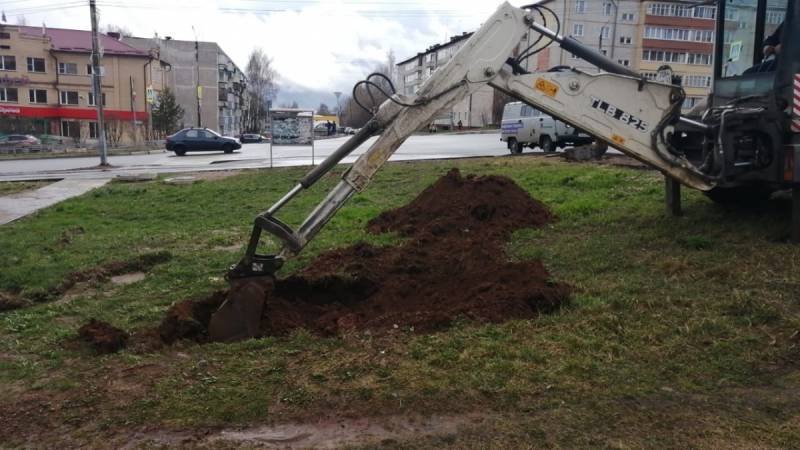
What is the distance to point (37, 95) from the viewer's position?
65250 mm

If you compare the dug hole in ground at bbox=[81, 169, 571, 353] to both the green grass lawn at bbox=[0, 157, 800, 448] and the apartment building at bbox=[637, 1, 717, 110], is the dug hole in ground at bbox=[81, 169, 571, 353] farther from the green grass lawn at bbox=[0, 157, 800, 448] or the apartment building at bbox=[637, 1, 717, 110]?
the apartment building at bbox=[637, 1, 717, 110]

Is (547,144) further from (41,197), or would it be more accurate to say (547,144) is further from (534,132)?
(41,197)

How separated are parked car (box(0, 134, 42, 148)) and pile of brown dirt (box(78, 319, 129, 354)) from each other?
46.7m

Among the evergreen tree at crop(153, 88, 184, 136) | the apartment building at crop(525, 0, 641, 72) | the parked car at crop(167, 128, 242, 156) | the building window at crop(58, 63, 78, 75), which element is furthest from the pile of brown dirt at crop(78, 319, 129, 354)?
the apartment building at crop(525, 0, 641, 72)

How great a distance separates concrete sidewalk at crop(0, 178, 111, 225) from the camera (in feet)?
47.0

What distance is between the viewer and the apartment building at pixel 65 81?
209ft

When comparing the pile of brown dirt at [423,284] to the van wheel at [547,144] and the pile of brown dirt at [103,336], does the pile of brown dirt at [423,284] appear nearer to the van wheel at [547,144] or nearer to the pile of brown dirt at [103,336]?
the pile of brown dirt at [103,336]

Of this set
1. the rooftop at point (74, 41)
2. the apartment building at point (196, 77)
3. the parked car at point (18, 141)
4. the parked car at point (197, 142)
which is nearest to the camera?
the parked car at point (197, 142)

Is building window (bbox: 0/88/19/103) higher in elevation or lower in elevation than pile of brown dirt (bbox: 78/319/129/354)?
higher

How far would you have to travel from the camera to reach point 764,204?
8.16 m

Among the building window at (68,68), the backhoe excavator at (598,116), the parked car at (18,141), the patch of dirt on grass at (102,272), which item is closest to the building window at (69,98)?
the building window at (68,68)

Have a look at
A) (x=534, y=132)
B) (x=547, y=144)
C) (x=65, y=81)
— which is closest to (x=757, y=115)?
(x=547, y=144)

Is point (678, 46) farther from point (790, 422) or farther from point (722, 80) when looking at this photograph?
point (790, 422)

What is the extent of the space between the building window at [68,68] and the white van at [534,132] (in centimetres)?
5411
